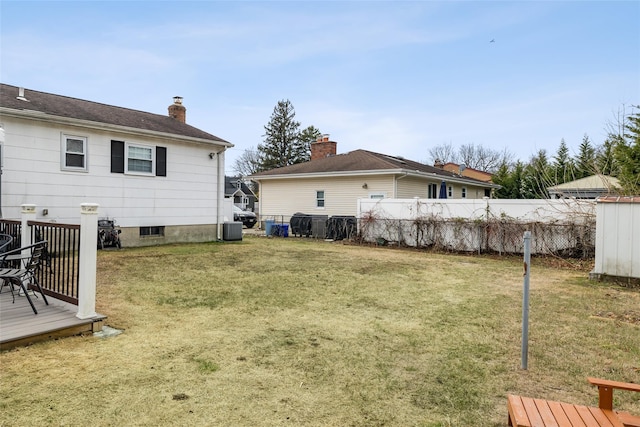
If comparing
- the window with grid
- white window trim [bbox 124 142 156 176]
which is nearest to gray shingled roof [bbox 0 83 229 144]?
white window trim [bbox 124 142 156 176]

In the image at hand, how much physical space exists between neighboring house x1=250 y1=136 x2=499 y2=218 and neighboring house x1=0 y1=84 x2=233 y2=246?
20.4 feet

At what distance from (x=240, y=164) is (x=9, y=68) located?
4160 cm

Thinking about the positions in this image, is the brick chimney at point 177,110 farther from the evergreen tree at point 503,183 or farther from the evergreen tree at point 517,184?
the evergreen tree at point 517,184

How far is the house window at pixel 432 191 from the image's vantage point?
19.1 meters

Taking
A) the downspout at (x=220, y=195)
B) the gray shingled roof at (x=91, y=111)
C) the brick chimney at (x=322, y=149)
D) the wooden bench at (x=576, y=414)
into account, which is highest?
the brick chimney at (x=322, y=149)

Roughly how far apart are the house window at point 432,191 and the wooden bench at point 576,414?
17598mm

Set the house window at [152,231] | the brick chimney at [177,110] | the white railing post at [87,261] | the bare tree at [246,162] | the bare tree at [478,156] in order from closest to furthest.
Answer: the white railing post at [87,261] < the house window at [152,231] < the brick chimney at [177,110] < the bare tree at [246,162] < the bare tree at [478,156]

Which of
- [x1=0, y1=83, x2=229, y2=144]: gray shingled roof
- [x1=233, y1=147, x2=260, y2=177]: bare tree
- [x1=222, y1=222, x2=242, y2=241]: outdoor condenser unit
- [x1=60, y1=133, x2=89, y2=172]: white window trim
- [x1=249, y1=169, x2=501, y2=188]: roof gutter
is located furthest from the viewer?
[x1=233, y1=147, x2=260, y2=177]: bare tree

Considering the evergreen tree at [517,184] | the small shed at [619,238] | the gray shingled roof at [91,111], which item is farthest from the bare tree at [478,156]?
the small shed at [619,238]

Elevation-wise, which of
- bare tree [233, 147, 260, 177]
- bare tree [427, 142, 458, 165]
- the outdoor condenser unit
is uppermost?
bare tree [427, 142, 458, 165]

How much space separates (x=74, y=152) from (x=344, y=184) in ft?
36.6

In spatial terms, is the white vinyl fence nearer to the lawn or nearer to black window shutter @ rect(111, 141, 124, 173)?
the lawn

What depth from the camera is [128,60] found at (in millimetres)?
13508

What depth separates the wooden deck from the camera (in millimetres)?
3447
